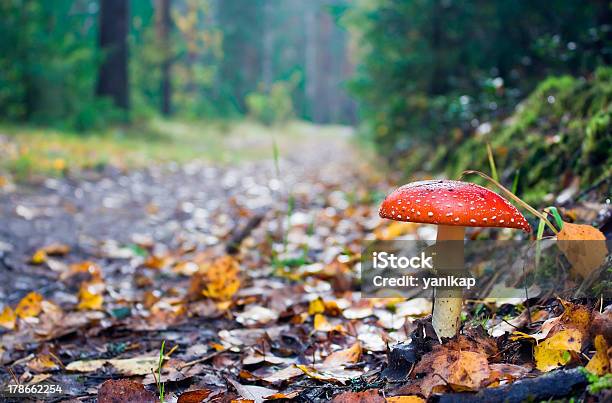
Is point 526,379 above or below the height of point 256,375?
above

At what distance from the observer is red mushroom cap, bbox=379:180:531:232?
158cm

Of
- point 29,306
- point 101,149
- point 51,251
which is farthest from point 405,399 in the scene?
point 101,149

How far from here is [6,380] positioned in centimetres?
196

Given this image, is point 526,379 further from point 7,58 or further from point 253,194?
point 7,58

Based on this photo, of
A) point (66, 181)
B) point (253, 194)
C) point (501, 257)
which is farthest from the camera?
point (253, 194)

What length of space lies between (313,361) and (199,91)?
24.8 meters

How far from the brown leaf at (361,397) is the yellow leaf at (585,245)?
90 centimetres

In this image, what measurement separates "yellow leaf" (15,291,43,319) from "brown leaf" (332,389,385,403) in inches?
70.0

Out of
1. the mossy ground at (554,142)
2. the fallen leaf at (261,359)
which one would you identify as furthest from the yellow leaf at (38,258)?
the mossy ground at (554,142)

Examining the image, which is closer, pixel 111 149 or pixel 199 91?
pixel 111 149

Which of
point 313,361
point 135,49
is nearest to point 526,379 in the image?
point 313,361

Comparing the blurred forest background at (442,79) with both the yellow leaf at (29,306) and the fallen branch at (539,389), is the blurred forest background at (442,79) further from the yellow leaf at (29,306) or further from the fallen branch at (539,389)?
the yellow leaf at (29,306)

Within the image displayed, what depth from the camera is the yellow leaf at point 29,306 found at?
2594mm

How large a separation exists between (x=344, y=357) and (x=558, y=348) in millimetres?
776
